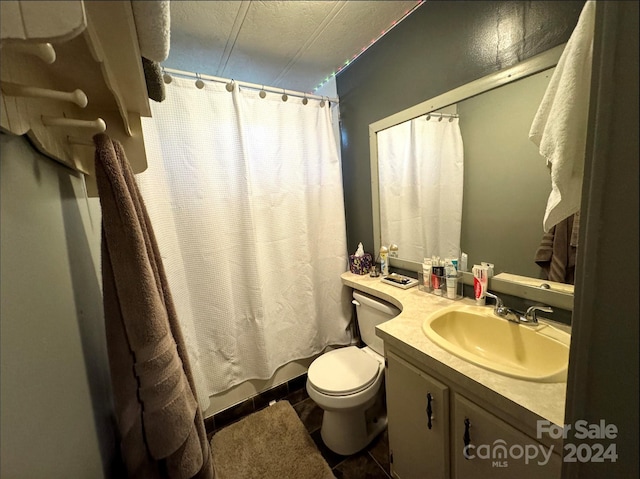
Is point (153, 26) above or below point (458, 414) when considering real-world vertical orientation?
above

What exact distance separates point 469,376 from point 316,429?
1205mm

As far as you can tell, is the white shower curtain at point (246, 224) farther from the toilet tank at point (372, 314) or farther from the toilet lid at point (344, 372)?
the toilet lid at point (344, 372)

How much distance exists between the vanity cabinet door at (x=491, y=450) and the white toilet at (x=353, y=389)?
0.50 m

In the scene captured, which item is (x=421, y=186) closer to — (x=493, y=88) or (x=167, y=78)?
(x=493, y=88)

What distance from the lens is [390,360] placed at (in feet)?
3.42

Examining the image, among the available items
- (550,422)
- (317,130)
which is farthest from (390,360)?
(317,130)

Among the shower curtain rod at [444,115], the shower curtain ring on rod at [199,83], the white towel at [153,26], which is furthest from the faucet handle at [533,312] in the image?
the shower curtain ring on rod at [199,83]

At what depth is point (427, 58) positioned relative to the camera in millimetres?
1258

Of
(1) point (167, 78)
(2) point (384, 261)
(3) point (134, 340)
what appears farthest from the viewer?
(2) point (384, 261)

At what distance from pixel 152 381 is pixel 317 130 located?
161 cm

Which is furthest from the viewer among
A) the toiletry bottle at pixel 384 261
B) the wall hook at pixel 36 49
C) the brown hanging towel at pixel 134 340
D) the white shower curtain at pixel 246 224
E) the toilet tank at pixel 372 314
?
the toiletry bottle at pixel 384 261

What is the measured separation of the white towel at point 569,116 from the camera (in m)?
0.60

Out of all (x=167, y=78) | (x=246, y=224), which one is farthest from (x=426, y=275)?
(x=167, y=78)

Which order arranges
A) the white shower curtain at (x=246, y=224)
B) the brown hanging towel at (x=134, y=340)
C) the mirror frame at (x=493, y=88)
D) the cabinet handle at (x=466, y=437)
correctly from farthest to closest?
the white shower curtain at (x=246, y=224) < the mirror frame at (x=493, y=88) < the cabinet handle at (x=466, y=437) < the brown hanging towel at (x=134, y=340)
